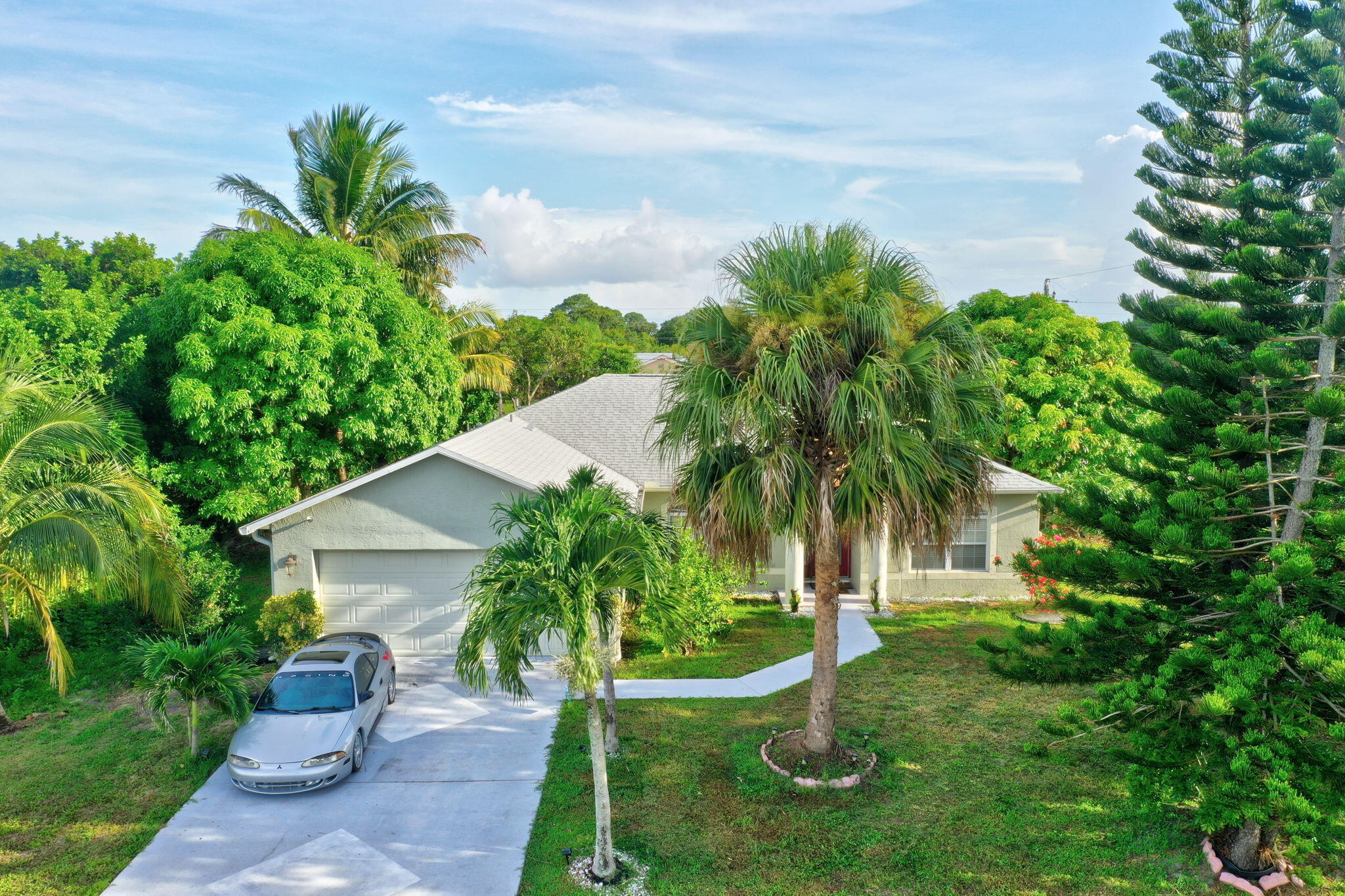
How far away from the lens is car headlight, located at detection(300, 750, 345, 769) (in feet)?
30.6

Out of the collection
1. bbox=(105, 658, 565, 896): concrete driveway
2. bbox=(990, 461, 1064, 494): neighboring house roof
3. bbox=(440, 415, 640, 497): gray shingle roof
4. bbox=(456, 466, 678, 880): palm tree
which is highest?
bbox=(440, 415, 640, 497): gray shingle roof

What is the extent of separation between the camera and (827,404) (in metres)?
8.88

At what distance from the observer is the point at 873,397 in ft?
27.6

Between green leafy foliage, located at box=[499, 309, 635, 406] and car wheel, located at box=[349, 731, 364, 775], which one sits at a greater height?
green leafy foliage, located at box=[499, 309, 635, 406]

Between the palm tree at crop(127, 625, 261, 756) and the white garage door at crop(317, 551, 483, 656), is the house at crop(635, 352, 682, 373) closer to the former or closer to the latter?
the white garage door at crop(317, 551, 483, 656)

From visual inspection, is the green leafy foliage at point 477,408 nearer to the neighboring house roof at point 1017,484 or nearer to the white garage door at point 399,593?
the white garage door at point 399,593

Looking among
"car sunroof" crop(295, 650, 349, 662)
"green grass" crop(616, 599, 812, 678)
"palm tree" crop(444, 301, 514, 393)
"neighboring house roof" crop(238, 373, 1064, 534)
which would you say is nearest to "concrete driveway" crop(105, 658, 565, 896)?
Answer: "car sunroof" crop(295, 650, 349, 662)

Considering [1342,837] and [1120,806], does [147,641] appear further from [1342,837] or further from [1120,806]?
[1342,837]

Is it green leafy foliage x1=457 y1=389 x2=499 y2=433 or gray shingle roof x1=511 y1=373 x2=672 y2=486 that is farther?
green leafy foliage x1=457 y1=389 x2=499 y2=433

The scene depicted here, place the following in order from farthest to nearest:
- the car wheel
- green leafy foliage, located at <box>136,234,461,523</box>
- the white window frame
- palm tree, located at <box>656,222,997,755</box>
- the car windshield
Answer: the white window frame
green leafy foliage, located at <box>136,234,461,523</box>
the car windshield
the car wheel
palm tree, located at <box>656,222,997,755</box>

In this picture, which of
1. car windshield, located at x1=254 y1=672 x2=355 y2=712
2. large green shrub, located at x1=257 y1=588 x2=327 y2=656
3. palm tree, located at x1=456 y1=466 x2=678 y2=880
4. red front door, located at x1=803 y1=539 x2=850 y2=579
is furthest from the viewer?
red front door, located at x1=803 y1=539 x2=850 y2=579

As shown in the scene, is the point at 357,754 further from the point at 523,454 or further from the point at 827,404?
the point at 523,454

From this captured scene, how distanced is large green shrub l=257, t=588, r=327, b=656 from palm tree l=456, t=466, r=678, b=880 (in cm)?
709

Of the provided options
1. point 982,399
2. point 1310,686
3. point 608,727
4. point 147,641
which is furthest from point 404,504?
point 1310,686
